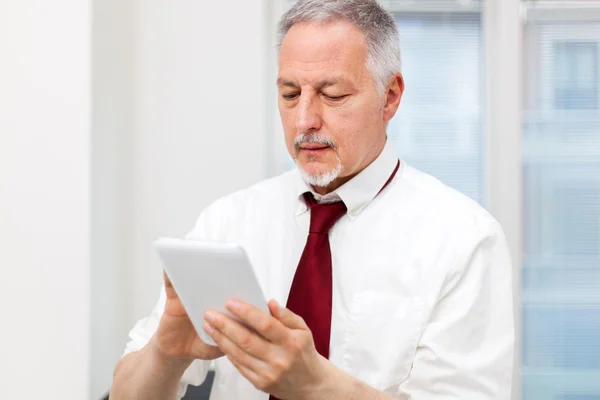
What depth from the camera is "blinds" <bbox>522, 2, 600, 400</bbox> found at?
2305mm

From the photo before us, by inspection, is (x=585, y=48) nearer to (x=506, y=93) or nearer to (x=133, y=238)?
(x=506, y=93)

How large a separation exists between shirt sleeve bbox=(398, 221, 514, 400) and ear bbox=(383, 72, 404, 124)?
1.03ft

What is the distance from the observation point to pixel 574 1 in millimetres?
2303

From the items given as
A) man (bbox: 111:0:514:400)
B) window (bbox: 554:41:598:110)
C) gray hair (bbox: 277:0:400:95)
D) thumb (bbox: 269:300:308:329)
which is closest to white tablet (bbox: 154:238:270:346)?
thumb (bbox: 269:300:308:329)

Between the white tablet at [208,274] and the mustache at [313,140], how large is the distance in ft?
1.43

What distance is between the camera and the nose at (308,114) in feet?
4.28

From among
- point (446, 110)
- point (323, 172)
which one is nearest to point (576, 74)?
point (446, 110)

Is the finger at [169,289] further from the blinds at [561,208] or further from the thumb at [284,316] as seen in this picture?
the blinds at [561,208]

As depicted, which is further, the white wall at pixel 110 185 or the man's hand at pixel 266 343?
the white wall at pixel 110 185

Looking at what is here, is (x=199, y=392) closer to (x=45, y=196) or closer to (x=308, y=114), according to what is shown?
(x=45, y=196)

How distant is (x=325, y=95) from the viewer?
1.34 m

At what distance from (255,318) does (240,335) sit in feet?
0.14

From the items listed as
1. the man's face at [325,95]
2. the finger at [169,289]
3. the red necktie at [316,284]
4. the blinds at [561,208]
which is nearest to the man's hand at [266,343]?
the finger at [169,289]

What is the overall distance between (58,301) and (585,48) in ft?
6.17
